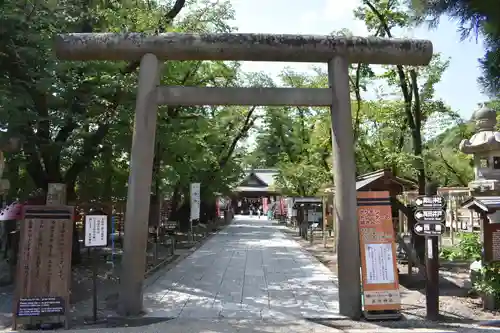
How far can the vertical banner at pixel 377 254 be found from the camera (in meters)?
8.22

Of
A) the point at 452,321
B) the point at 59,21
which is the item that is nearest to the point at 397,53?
the point at 452,321

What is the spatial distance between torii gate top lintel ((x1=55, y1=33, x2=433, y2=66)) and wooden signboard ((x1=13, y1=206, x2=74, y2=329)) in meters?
2.91

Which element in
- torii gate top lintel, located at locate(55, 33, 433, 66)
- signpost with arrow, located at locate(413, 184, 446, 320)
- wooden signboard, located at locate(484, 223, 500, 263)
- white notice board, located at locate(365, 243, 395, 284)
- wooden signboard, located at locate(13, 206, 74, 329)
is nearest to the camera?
wooden signboard, located at locate(13, 206, 74, 329)

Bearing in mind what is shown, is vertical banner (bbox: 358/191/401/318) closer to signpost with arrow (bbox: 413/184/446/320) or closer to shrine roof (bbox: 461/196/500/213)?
signpost with arrow (bbox: 413/184/446/320)


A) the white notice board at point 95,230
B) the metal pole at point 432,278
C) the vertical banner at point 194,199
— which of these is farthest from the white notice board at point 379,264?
the vertical banner at point 194,199

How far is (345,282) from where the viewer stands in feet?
27.3

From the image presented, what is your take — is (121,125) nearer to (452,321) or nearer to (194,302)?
(194,302)

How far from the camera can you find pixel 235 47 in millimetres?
8695

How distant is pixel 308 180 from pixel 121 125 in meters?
19.9

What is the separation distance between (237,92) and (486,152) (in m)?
8.32

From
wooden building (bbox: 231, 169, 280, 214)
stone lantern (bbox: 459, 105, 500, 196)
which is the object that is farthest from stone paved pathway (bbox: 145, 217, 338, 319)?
wooden building (bbox: 231, 169, 280, 214)

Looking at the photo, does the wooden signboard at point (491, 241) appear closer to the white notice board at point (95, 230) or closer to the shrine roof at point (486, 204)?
the shrine roof at point (486, 204)

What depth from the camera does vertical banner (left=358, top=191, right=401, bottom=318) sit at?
8.22 metres

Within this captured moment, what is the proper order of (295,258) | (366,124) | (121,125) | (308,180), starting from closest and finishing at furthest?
(121,125)
(295,258)
(366,124)
(308,180)
